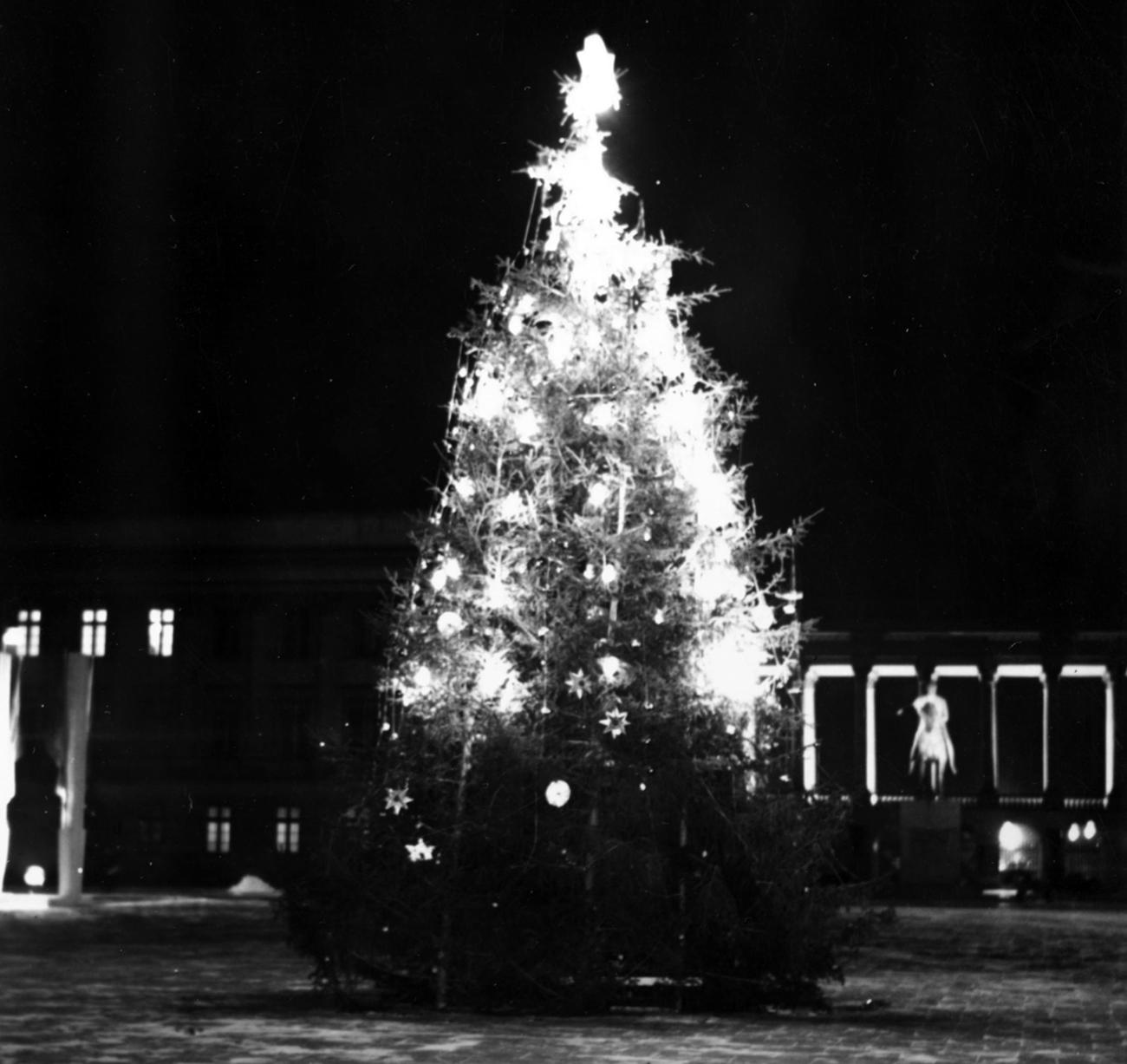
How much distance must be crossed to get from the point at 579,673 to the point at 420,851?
1769 mm

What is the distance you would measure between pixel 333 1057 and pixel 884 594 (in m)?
65.0

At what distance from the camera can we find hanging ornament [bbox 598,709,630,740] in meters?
16.6

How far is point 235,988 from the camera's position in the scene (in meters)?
19.3

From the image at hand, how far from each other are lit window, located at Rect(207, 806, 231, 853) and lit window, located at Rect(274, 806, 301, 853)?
63.2 inches

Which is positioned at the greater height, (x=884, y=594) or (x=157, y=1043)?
(x=884, y=594)

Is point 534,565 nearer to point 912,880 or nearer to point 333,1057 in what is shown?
point 333,1057

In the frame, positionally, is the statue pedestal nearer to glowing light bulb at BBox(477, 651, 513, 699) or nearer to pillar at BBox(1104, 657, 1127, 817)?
pillar at BBox(1104, 657, 1127, 817)

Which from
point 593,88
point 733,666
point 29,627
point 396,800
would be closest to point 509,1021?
point 396,800

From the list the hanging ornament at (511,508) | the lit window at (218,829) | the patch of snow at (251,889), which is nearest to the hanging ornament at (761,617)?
the hanging ornament at (511,508)

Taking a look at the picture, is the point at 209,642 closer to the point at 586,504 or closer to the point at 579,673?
the point at 586,504

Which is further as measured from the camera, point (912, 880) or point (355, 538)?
point (355, 538)

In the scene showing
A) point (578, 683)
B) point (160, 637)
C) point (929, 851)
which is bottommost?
point (929, 851)

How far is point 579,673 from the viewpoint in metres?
16.8

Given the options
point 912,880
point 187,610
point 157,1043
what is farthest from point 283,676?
point 157,1043
